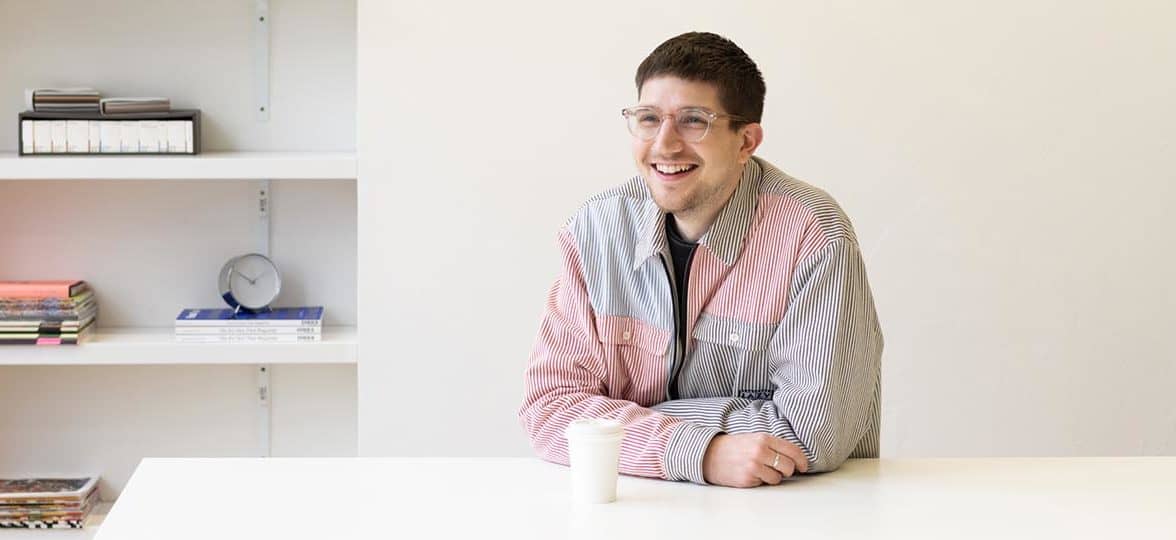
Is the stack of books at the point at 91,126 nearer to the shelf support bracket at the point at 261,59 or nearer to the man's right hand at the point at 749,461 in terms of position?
the shelf support bracket at the point at 261,59

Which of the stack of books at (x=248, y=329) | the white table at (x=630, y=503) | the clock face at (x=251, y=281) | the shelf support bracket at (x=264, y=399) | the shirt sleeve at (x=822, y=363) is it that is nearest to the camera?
the white table at (x=630, y=503)

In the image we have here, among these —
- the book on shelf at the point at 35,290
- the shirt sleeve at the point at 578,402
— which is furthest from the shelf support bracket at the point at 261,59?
the shirt sleeve at the point at 578,402

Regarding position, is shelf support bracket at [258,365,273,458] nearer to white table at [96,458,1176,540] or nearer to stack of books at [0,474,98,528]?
stack of books at [0,474,98,528]

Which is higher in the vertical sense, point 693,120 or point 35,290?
point 693,120

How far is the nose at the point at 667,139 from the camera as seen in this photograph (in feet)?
6.43

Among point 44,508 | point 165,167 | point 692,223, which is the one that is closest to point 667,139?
point 692,223

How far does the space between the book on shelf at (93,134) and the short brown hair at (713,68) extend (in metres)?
1.43

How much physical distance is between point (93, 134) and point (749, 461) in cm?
187

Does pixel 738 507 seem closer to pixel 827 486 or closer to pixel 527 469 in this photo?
pixel 827 486

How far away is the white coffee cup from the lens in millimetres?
1645

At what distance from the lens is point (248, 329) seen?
306 cm

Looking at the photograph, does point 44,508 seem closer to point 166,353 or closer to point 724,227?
point 166,353

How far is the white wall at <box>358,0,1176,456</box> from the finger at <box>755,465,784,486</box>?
1371 mm

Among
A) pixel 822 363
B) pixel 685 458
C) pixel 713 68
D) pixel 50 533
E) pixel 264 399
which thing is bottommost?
pixel 50 533
